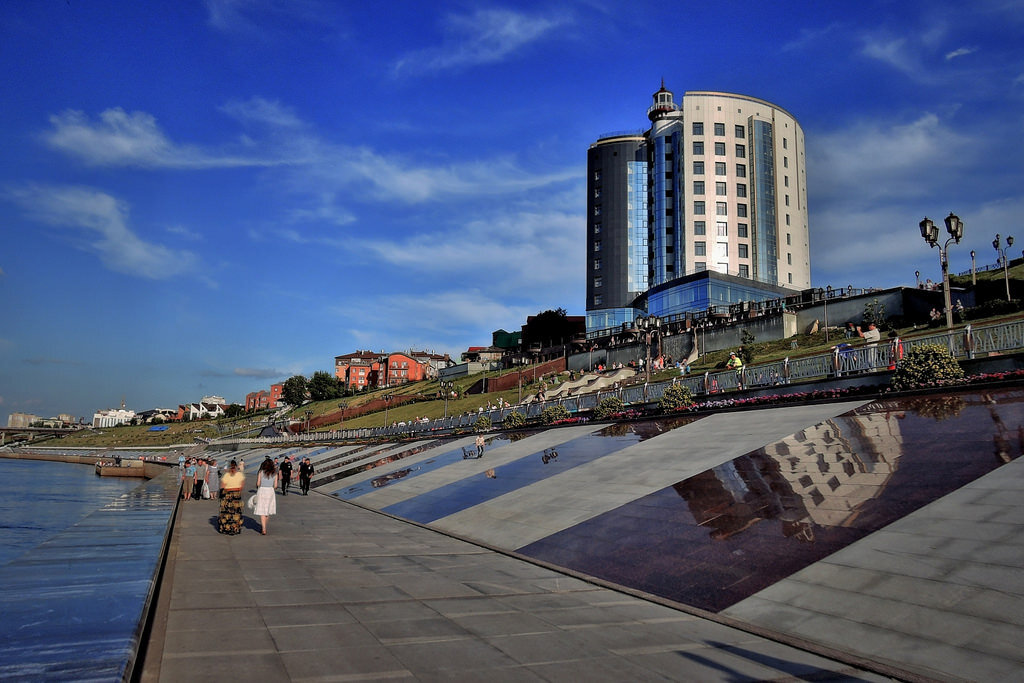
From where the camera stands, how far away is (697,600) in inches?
353

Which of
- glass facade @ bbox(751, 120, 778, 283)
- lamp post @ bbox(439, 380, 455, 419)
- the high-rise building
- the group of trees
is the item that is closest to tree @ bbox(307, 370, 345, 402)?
the group of trees

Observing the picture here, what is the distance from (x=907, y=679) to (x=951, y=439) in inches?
327

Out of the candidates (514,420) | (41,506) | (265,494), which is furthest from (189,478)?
(41,506)

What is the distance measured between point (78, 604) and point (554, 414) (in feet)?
88.6

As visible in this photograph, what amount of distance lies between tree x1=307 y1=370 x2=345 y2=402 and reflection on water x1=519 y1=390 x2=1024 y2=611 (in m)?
145

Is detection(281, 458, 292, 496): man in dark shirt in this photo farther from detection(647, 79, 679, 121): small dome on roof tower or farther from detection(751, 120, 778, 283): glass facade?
detection(647, 79, 679, 121): small dome on roof tower

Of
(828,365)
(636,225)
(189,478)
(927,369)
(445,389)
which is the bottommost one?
(189,478)

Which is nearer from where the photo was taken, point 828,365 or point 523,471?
point 523,471

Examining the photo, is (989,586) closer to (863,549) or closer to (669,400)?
(863,549)

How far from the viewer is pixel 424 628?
7.68 metres

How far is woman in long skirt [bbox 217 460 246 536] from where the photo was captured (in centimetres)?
1451

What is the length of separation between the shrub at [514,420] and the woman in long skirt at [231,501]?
2287 centimetres

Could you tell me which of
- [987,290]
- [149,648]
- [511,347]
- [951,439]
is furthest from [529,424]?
[511,347]

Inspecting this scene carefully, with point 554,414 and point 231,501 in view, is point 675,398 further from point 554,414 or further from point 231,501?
point 231,501
